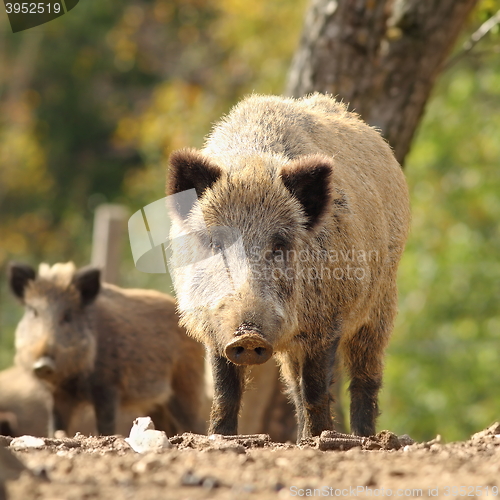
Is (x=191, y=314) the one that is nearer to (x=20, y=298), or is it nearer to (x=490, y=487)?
(x=490, y=487)

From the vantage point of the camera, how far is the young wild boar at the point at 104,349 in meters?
7.43

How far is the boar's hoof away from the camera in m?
3.92

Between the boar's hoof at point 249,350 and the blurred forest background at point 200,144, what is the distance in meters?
3.05

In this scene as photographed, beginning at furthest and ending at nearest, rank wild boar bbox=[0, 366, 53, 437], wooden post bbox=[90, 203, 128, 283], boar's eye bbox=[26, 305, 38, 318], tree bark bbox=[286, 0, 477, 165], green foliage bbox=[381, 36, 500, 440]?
green foliage bbox=[381, 36, 500, 440]
wooden post bbox=[90, 203, 128, 283]
wild boar bbox=[0, 366, 53, 437]
boar's eye bbox=[26, 305, 38, 318]
tree bark bbox=[286, 0, 477, 165]

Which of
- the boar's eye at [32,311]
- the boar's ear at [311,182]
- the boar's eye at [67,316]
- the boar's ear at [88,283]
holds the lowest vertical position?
the boar's eye at [67,316]

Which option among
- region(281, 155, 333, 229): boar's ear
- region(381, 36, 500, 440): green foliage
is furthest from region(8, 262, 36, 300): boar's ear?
region(381, 36, 500, 440): green foliage

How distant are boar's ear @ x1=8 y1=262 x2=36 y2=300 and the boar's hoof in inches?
165

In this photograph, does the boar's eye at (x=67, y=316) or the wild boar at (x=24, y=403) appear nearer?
Result: the boar's eye at (x=67, y=316)

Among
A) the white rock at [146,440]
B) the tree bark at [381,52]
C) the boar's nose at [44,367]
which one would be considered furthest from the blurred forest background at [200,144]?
the white rock at [146,440]

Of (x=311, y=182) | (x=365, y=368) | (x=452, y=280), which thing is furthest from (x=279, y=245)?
(x=452, y=280)

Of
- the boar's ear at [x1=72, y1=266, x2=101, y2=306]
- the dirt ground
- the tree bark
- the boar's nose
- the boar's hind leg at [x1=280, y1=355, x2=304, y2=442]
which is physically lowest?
the dirt ground

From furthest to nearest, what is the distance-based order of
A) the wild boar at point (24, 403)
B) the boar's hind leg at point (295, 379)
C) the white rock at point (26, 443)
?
1. the wild boar at point (24, 403)
2. the boar's hind leg at point (295, 379)
3. the white rock at point (26, 443)

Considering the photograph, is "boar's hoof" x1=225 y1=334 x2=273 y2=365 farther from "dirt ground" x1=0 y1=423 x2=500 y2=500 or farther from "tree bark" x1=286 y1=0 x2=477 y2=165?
"tree bark" x1=286 y1=0 x2=477 y2=165

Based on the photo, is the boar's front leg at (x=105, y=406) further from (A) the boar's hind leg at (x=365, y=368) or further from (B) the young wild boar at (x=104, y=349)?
(A) the boar's hind leg at (x=365, y=368)
